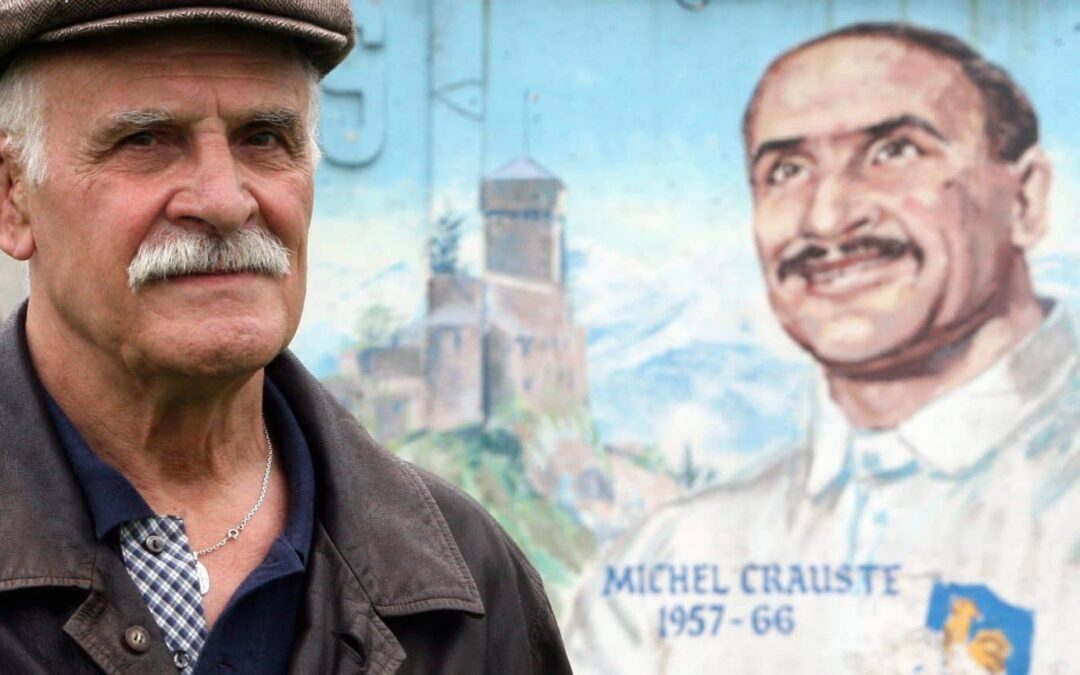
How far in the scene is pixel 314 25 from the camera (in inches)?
76.5

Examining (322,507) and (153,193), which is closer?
(153,193)

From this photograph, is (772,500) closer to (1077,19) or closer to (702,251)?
(702,251)

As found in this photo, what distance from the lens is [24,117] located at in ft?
6.23

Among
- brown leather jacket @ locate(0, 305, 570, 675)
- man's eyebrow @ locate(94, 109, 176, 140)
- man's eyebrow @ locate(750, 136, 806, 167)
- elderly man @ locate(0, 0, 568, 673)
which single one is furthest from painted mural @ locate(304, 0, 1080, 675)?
man's eyebrow @ locate(94, 109, 176, 140)

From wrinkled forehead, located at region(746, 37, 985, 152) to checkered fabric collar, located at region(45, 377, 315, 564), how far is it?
3.01 metres

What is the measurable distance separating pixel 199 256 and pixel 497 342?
10.1 ft

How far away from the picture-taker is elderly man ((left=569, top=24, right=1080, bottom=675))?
189 inches

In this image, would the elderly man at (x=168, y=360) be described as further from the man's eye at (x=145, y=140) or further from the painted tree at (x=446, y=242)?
the painted tree at (x=446, y=242)

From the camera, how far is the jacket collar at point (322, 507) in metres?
1.78

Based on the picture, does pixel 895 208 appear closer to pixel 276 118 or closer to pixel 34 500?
pixel 276 118

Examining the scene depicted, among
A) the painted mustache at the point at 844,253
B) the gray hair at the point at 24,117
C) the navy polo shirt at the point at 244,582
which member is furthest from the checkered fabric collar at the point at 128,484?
the painted mustache at the point at 844,253

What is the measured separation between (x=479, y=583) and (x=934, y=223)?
306 centimetres

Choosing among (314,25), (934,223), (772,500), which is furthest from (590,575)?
(314,25)

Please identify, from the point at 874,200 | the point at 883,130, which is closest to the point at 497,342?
the point at 874,200
